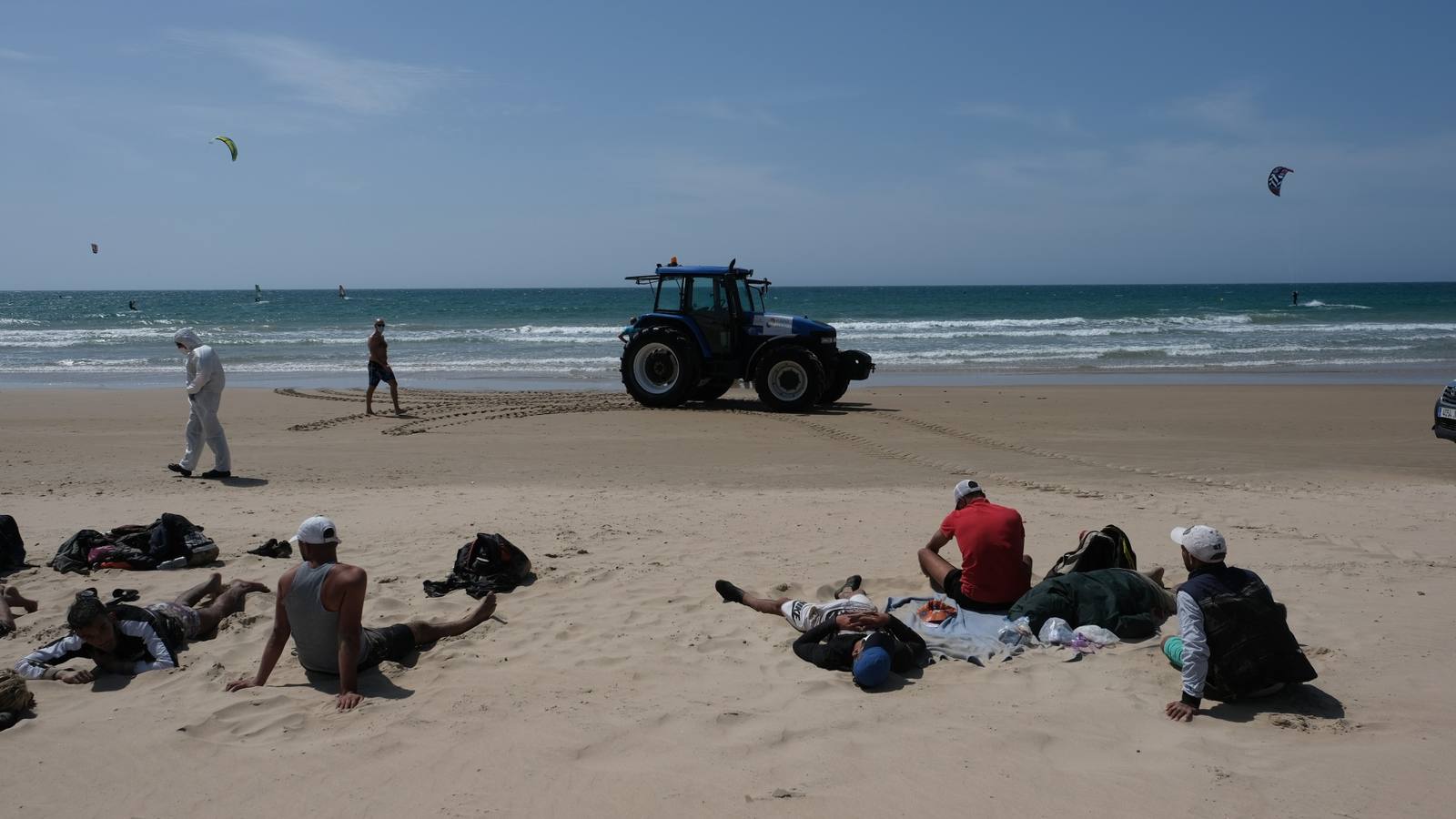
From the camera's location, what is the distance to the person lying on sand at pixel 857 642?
4691mm

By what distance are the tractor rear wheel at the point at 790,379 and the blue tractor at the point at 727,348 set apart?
13 mm

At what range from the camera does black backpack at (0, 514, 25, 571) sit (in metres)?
6.44

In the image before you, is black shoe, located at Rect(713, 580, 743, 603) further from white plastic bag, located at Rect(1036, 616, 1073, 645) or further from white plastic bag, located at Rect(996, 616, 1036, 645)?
white plastic bag, located at Rect(1036, 616, 1073, 645)

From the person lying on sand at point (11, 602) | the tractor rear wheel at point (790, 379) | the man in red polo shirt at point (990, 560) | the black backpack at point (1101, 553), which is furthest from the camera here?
the tractor rear wheel at point (790, 379)

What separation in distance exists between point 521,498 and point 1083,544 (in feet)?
15.6

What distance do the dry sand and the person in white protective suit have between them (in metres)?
0.27

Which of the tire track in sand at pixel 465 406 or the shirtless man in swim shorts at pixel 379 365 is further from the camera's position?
the shirtless man in swim shorts at pixel 379 365

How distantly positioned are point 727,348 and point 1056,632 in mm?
10078

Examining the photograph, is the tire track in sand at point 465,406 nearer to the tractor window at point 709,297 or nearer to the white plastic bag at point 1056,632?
the tractor window at point 709,297

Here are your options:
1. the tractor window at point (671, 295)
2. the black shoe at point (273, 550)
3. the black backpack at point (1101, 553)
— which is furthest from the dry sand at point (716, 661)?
the tractor window at point (671, 295)

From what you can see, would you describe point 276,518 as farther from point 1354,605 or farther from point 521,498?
point 1354,605

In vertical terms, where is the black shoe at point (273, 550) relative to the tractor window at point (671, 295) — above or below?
below

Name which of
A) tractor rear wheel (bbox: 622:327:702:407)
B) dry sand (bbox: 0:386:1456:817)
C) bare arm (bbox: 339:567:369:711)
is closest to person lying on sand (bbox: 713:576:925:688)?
dry sand (bbox: 0:386:1456:817)

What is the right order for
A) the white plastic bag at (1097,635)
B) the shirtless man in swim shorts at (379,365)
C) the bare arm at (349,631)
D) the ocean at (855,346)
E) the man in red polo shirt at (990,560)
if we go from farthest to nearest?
the ocean at (855,346)
the shirtless man in swim shorts at (379,365)
the man in red polo shirt at (990,560)
the white plastic bag at (1097,635)
the bare arm at (349,631)
